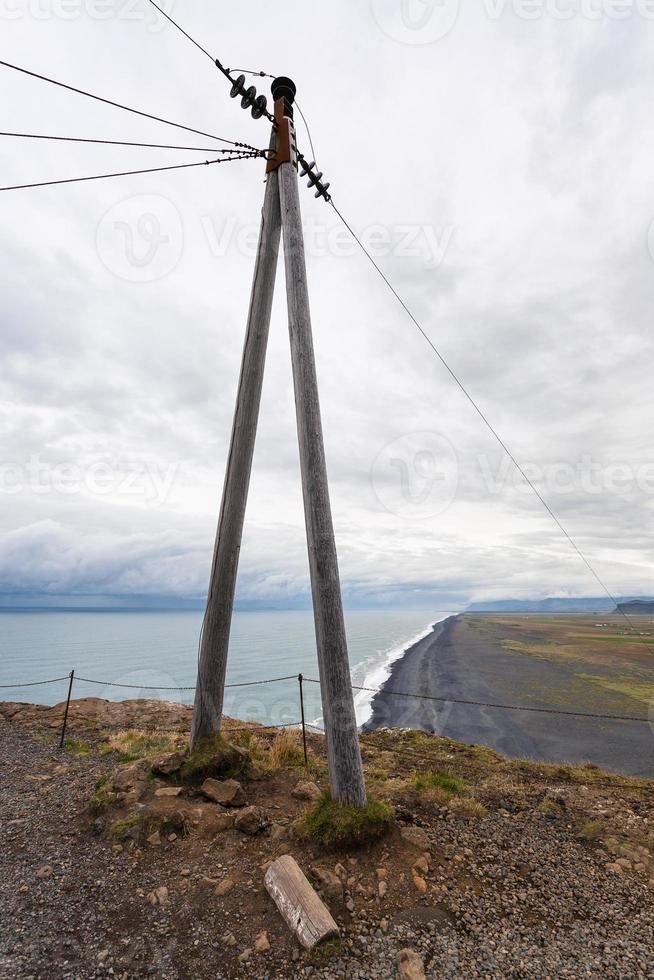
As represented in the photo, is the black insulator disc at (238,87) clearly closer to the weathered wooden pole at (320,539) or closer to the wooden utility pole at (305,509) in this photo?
the wooden utility pole at (305,509)

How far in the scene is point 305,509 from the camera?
5.52 m

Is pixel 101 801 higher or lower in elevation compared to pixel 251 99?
lower

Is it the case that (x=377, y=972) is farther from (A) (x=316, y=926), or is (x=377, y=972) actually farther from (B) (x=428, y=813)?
(B) (x=428, y=813)

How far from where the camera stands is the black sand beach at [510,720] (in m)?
17.4

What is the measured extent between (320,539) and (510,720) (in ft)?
76.7

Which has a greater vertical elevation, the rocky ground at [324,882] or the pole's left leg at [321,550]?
the pole's left leg at [321,550]

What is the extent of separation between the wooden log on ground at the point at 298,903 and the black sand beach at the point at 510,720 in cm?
1361

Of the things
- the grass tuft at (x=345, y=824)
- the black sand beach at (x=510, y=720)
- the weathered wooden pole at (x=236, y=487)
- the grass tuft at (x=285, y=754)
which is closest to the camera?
the grass tuft at (x=345, y=824)

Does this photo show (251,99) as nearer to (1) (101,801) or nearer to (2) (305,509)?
(2) (305,509)

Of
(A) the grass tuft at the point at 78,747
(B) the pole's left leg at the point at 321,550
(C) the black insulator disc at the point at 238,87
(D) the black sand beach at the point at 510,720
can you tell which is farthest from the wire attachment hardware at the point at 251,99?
(D) the black sand beach at the point at 510,720

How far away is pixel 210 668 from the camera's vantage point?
21.8 feet

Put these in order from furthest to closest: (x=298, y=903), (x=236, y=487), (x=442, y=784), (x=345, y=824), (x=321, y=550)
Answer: (x=442, y=784), (x=236, y=487), (x=321, y=550), (x=345, y=824), (x=298, y=903)

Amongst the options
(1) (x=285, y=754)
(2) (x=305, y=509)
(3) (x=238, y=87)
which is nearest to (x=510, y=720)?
(1) (x=285, y=754)

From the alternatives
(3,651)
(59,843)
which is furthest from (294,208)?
(3,651)
